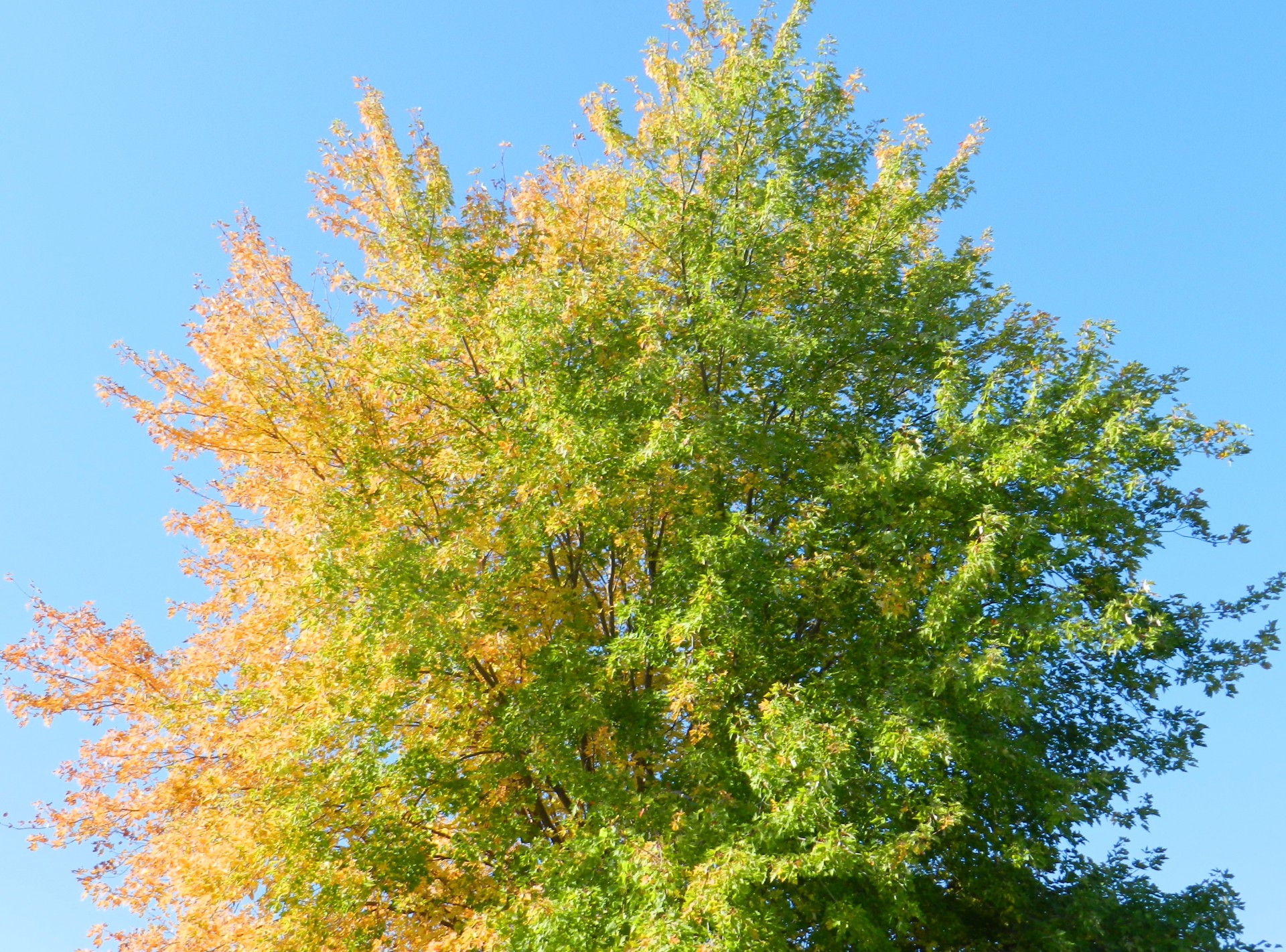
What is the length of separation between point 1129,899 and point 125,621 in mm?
12638

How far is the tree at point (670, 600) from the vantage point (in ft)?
29.0

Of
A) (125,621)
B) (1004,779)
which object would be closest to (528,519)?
(1004,779)

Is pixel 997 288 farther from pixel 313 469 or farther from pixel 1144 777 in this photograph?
pixel 313 469

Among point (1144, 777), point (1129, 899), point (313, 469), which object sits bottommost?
point (1129, 899)

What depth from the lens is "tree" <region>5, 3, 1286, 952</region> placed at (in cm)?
883

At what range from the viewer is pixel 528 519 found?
33.7 feet

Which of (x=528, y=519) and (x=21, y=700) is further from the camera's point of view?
(x=21, y=700)

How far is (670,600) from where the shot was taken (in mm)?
10070

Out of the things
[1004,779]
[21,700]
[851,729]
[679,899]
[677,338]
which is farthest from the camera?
[21,700]

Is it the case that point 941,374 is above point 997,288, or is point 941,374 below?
below

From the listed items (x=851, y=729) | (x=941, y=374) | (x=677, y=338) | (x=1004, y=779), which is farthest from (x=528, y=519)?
(x=1004, y=779)

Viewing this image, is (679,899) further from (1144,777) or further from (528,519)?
(1144,777)

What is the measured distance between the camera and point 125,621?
42.0 feet

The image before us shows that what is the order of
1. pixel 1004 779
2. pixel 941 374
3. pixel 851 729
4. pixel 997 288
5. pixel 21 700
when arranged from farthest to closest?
pixel 997 288 < pixel 21 700 < pixel 941 374 < pixel 1004 779 < pixel 851 729
